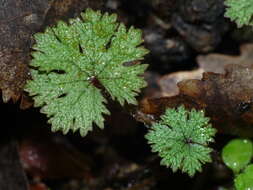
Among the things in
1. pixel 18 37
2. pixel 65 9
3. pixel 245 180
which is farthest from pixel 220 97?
pixel 18 37

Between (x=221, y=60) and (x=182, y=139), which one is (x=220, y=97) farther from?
(x=221, y=60)

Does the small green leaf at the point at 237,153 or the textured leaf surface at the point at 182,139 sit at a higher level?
the textured leaf surface at the point at 182,139

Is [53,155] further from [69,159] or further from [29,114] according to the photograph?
[29,114]

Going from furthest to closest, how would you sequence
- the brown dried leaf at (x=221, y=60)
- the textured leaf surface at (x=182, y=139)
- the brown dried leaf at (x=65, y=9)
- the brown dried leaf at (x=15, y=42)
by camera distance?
the brown dried leaf at (x=221, y=60) < the brown dried leaf at (x=65, y=9) < the brown dried leaf at (x=15, y=42) < the textured leaf surface at (x=182, y=139)

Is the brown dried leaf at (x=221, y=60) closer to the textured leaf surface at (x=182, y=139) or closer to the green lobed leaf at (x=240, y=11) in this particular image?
the green lobed leaf at (x=240, y=11)

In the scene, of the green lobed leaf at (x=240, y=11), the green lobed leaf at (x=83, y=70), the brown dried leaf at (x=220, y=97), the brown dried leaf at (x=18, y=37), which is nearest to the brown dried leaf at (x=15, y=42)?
the brown dried leaf at (x=18, y=37)

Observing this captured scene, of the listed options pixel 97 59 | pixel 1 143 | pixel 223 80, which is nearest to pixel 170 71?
pixel 223 80

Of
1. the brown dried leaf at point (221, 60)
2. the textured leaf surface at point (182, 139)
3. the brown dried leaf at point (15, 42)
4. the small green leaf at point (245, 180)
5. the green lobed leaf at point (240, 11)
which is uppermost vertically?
the brown dried leaf at point (15, 42)
